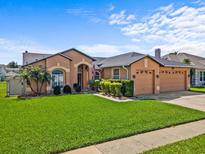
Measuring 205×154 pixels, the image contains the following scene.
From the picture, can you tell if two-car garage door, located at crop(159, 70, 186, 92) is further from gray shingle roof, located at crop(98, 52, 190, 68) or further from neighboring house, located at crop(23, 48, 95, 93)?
neighboring house, located at crop(23, 48, 95, 93)

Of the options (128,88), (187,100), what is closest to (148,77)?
(128,88)

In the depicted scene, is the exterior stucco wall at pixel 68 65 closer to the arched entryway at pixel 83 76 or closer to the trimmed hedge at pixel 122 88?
the arched entryway at pixel 83 76

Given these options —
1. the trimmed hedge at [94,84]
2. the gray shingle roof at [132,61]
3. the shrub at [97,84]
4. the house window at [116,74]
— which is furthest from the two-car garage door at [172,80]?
the trimmed hedge at [94,84]

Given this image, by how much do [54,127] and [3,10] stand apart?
363 inches

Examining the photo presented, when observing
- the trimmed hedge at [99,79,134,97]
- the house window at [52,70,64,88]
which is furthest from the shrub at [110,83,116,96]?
the house window at [52,70,64,88]

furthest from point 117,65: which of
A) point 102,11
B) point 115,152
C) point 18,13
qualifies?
point 115,152

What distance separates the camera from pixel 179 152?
4957 millimetres

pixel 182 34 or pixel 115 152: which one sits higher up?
pixel 182 34

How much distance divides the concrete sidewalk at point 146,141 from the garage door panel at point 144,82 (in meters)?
10.4

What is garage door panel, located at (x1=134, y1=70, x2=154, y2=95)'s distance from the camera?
1795 cm

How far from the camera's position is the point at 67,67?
66.4 feet

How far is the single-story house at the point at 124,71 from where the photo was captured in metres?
18.1

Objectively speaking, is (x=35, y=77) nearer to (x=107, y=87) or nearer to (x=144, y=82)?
(x=107, y=87)

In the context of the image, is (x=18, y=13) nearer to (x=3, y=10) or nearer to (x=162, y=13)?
(x=3, y=10)
